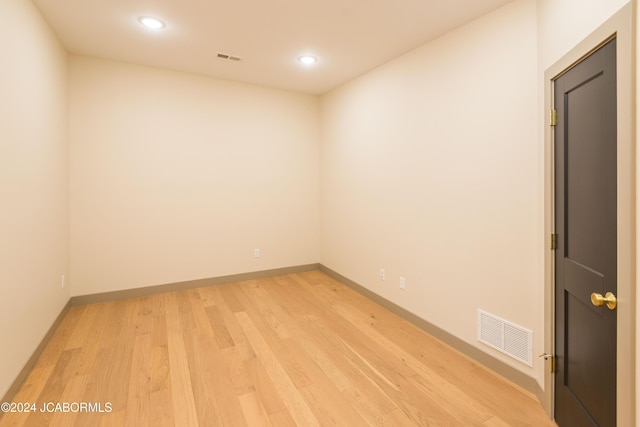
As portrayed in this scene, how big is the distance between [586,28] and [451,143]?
4.06 ft

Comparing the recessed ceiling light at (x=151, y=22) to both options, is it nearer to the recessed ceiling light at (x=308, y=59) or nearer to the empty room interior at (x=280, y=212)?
the empty room interior at (x=280, y=212)

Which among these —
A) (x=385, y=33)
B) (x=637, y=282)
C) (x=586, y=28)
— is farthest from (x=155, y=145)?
(x=637, y=282)

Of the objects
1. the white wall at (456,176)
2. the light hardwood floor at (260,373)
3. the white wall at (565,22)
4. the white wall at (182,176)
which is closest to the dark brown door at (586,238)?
the white wall at (565,22)

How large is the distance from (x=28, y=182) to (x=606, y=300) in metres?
3.53

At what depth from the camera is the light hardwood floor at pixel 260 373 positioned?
1.90m

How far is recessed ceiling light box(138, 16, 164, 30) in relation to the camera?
2.64 metres

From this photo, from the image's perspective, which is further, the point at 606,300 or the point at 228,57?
the point at 228,57

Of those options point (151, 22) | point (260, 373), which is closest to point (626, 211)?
point (260, 373)

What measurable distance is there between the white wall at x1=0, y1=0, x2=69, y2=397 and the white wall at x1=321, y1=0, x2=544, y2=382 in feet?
10.1

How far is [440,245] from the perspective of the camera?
2871mm

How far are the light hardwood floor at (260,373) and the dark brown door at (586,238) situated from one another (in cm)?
48

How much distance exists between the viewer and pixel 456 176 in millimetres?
2691

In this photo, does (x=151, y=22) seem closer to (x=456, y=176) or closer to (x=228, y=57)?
(x=228, y=57)

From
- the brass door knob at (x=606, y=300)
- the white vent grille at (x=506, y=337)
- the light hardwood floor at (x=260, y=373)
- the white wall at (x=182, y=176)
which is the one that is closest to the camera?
the brass door knob at (x=606, y=300)
